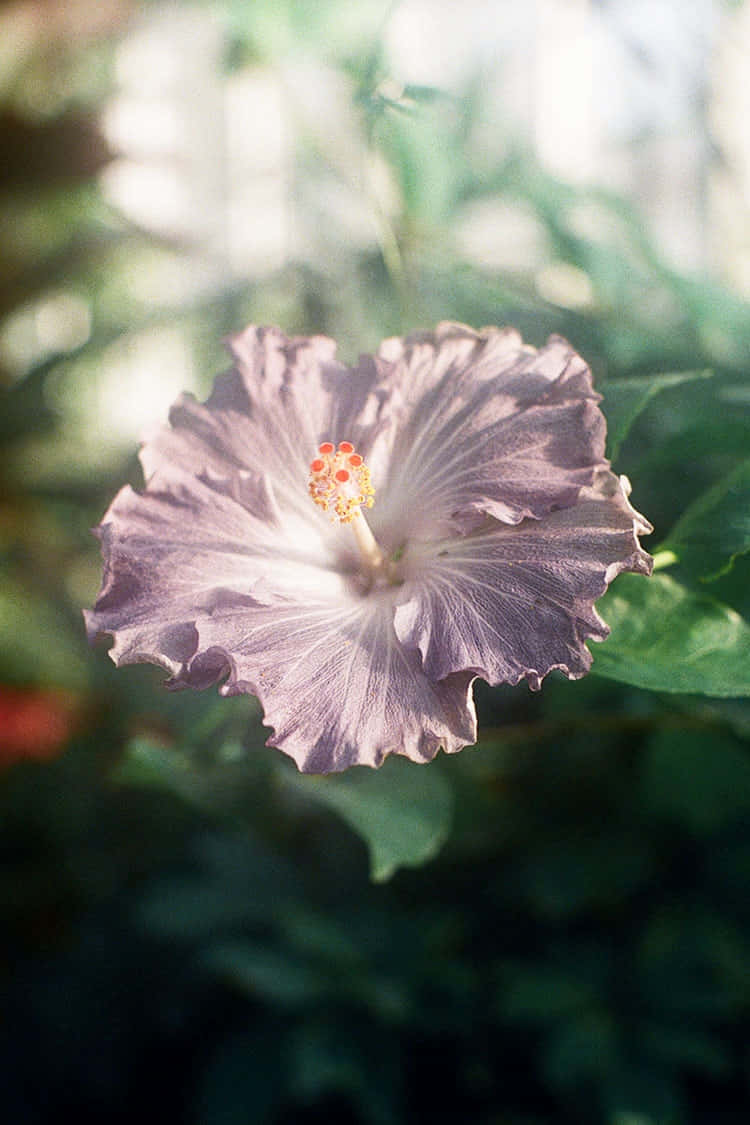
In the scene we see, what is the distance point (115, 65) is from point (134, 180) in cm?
21

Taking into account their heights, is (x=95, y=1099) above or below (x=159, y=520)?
below

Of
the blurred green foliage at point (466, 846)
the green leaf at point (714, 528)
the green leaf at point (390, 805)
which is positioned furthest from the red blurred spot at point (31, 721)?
the green leaf at point (714, 528)

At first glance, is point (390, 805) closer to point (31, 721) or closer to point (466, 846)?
point (466, 846)

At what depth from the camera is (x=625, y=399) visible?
35 centimetres

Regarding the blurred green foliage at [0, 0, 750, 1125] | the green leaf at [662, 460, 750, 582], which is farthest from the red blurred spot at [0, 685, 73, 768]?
the green leaf at [662, 460, 750, 582]

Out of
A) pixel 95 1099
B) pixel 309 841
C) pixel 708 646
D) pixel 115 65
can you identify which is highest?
pixel 708 646

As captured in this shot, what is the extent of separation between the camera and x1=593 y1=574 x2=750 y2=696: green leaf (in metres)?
0.31

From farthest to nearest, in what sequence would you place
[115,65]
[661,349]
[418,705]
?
1. [115,65]
2. [661,349]
3. [418,705]

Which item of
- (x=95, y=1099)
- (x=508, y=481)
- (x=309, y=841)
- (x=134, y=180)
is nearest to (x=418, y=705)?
(x=508, y=481)

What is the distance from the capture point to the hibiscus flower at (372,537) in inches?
Answer: 11.4

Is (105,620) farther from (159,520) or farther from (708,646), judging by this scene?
(708,646)

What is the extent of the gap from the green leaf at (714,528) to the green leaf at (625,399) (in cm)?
3

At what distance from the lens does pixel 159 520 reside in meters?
0.34

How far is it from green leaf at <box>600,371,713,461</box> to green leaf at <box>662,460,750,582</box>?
1.3 inches
